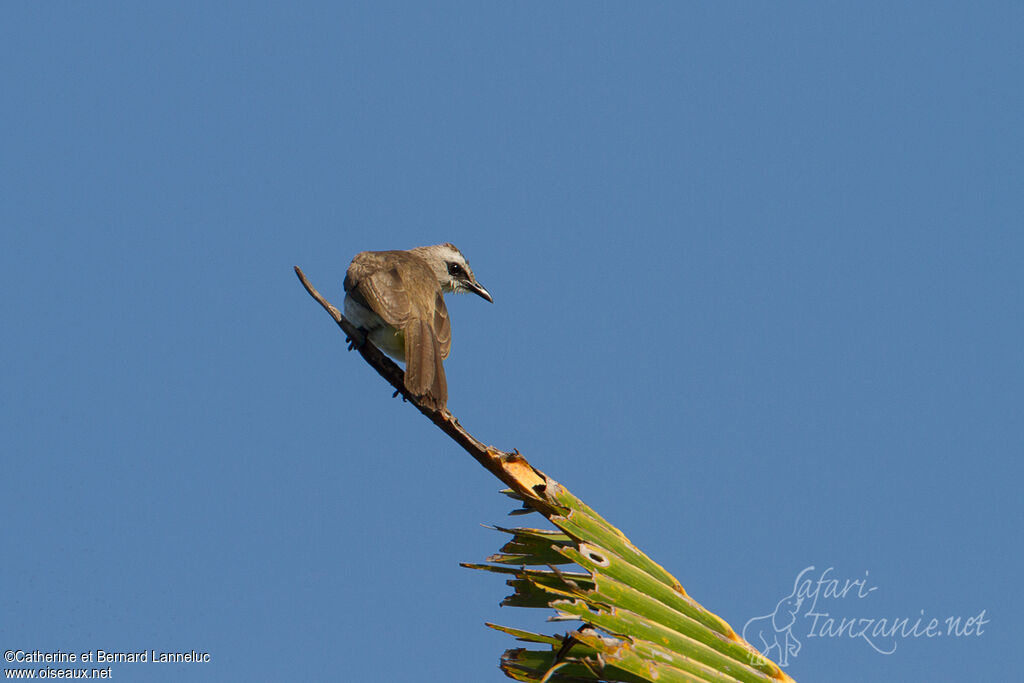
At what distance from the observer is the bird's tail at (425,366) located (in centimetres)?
630

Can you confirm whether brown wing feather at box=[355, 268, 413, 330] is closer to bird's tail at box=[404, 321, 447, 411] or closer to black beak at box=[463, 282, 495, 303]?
bird's tail at box=[404, 321, 447, 411]

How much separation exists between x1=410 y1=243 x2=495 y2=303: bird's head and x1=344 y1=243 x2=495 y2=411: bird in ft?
2.42

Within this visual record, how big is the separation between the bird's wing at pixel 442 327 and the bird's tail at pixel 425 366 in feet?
0.31

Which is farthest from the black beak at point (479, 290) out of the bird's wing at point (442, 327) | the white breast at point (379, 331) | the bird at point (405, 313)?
the white breast at point (379, 331)

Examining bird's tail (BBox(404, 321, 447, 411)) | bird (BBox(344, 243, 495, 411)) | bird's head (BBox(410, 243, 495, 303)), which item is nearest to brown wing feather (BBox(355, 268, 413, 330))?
bird (BBox(344, 243, 495, 411))

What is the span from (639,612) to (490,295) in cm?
620

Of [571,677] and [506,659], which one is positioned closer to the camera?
[571,677]

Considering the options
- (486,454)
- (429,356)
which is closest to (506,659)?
(486,454)

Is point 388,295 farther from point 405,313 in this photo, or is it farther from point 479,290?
point 479,290

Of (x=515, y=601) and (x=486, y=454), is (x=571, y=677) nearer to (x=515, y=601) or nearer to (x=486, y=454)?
(x=515, y=601)

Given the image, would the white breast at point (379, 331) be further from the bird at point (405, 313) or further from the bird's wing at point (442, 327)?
the bird's wing at point (442, 327)

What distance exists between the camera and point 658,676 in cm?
365

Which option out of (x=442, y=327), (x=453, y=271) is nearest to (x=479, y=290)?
(x=453, y=271)

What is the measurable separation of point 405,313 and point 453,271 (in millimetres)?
2554
